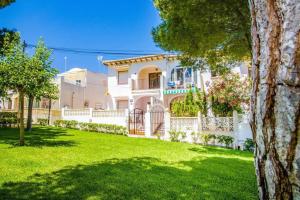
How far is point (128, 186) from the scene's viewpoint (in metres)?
4.78

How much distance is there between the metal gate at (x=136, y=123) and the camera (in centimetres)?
1758

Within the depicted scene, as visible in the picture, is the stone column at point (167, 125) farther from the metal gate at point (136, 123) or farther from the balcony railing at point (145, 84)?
the balcony railing at point (145, 84)

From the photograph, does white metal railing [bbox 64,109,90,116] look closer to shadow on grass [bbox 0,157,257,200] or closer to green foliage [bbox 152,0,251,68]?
green foliage [bbox 152,0,251,68]

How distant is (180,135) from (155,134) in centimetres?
226

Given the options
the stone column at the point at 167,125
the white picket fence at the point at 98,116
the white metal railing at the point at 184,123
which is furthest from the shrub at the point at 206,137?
the white picket fence at the point at 98,116

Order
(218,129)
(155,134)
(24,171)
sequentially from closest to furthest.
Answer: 1. (24,171)
2. (218,129)
3. (155,134)

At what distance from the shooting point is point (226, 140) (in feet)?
43.6

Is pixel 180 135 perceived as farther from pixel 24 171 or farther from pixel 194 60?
pixel 24 171

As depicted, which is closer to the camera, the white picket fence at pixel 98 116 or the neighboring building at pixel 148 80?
the white picket fence at pixel 98 116

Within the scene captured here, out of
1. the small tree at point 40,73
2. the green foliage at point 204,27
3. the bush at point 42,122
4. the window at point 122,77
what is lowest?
the bush at point 42,122

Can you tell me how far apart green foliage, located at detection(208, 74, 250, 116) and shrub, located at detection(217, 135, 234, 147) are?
1.86 metres

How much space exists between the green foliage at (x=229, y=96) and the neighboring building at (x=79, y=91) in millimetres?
20076

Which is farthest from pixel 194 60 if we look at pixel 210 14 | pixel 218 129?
pixel 218 129

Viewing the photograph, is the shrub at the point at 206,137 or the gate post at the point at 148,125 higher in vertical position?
the gate post at the point at 148,125
